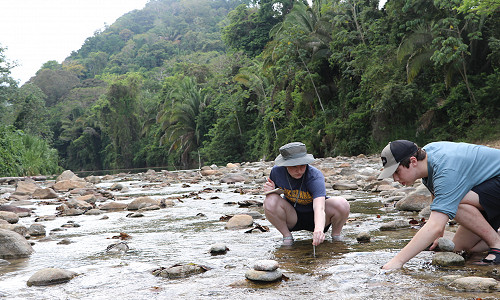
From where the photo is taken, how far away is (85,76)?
87875 millimetres

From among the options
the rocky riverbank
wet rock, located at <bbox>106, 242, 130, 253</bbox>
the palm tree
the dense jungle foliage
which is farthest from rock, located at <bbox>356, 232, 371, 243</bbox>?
the palm tree

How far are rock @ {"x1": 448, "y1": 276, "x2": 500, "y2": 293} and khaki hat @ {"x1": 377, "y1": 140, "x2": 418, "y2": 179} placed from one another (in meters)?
0.69

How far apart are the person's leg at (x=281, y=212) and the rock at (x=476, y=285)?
1.71 metres

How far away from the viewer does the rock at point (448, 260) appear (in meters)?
2.73

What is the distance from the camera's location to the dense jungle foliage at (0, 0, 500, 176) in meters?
16.1

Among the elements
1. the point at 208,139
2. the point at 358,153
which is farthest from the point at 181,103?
the point at 358,153

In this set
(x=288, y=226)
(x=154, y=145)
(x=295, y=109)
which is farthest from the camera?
(x=154, y=145)

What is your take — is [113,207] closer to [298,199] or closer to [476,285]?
[298,199]

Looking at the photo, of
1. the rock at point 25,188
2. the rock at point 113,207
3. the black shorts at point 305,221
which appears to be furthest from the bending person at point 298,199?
the rock at point 25,188

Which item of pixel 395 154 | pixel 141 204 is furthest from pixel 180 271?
pixel 141 204

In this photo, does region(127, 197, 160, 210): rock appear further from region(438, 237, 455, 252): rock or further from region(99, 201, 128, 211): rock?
region(438, 237, 455, 252): rock

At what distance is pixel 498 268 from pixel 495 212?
13.9 inches

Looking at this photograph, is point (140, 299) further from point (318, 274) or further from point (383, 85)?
point (383, 85)

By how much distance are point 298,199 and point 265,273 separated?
119 cm
